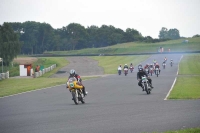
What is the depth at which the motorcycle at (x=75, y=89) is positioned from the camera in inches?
695

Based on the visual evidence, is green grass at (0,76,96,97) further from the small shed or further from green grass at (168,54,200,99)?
the small shed

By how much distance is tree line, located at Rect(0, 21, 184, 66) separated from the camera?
82.9 meters

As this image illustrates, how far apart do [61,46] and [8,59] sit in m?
89.8

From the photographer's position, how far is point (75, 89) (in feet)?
58.3

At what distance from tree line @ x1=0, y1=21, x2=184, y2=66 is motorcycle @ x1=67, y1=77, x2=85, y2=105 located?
2305 inches

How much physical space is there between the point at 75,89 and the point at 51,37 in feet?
429

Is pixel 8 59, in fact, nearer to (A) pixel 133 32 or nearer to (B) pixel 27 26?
(B) pixel 27 26

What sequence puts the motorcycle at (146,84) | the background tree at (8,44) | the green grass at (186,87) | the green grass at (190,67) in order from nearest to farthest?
the green grass at (186,87)
the motorcycle at (146,84)
the green grass at (190,67)
the background tree at (8,44)

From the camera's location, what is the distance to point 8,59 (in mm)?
75938

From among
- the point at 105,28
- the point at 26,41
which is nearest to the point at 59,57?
the point at 26,41

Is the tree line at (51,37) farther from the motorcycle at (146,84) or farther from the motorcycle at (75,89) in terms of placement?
the motorcycle at (75,89)

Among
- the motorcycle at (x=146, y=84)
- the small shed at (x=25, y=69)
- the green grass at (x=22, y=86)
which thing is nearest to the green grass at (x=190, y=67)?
A: the green grass at (x=22, y=86)

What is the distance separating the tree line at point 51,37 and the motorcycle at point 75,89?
5854 centimetres

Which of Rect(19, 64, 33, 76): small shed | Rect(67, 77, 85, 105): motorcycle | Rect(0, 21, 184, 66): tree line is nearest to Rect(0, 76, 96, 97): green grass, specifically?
Rect(67, 77, 85, 105): motorcycle
